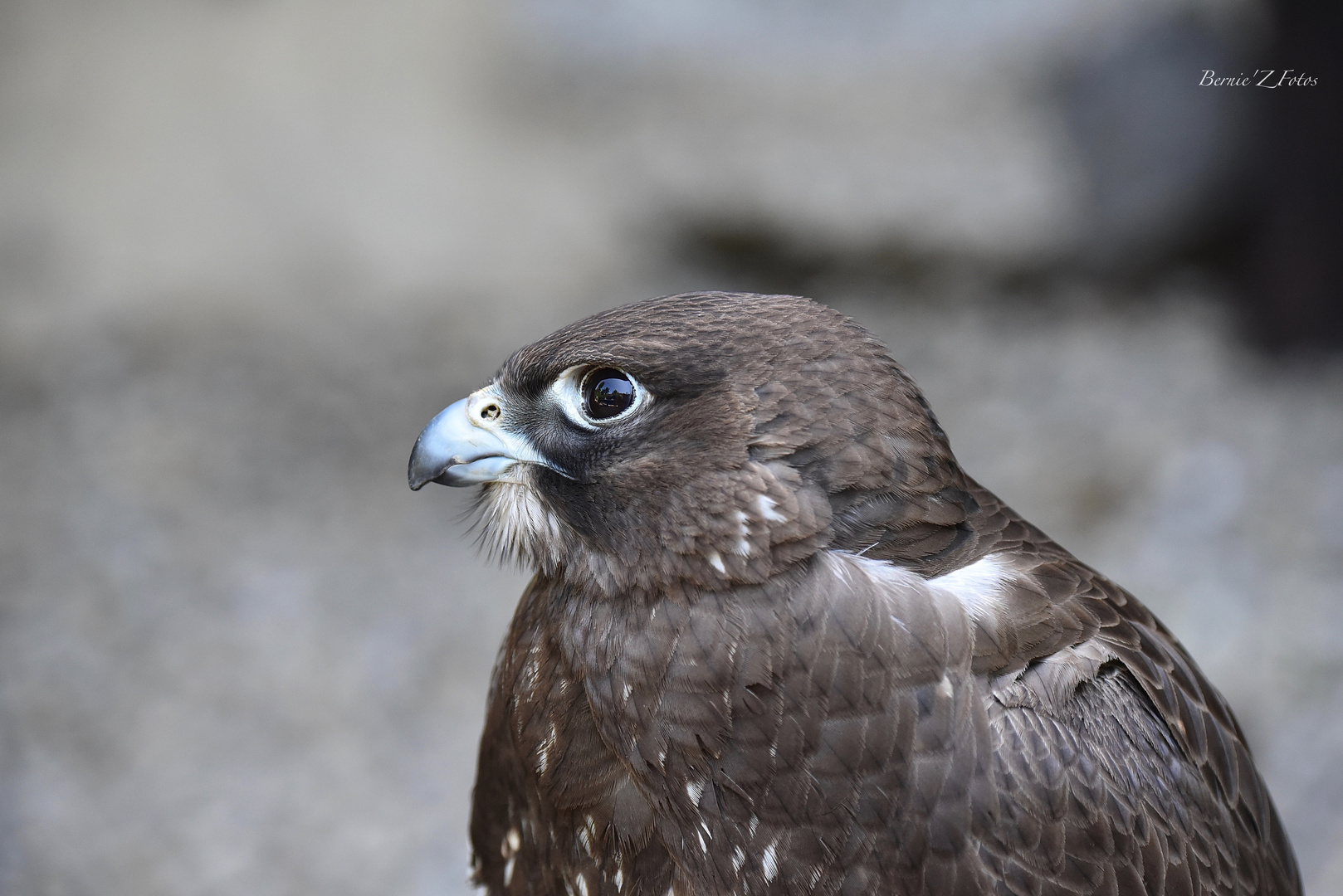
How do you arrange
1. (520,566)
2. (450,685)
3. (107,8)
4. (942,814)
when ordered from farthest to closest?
1. (107,8)
2. (450,685)
3. (520,566)
4. (942,814)

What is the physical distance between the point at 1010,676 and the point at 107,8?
6.57m

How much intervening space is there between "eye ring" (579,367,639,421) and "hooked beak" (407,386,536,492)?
0.15m

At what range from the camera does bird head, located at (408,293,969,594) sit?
5.98 feet

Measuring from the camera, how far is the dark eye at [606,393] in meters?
1.93

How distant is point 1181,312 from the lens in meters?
7.00

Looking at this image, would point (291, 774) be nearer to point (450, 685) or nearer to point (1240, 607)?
point (450, 685)

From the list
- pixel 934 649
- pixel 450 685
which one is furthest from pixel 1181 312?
pixel 934 649
